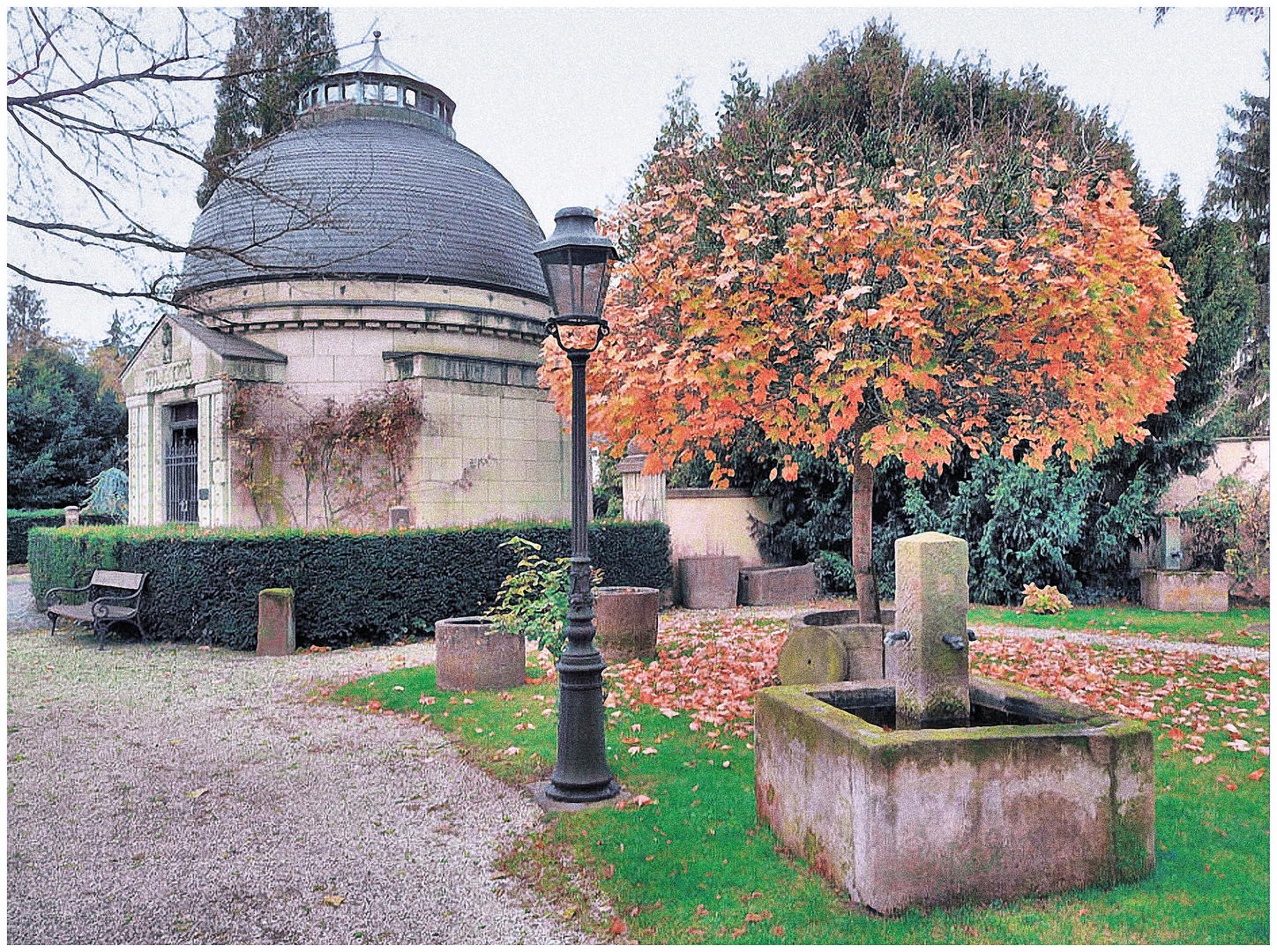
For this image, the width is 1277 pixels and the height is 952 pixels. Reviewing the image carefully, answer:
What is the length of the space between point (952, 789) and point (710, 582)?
10780 mm

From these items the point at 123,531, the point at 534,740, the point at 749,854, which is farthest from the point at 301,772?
the point at 123,531

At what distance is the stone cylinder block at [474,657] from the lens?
8.29 metres

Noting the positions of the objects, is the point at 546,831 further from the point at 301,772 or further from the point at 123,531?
the point at 123,531

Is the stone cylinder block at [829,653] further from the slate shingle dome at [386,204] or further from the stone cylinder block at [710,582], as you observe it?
the slate shingle dome at [386,204]

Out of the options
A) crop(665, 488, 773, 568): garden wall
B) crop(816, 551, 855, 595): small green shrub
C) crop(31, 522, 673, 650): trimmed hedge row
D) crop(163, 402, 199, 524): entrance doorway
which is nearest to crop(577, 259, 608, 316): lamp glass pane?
crop(31, 522, 673, 650): trimmed hedge row

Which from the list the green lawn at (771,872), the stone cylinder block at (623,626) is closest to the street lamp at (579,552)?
the green lawn at (771,872)

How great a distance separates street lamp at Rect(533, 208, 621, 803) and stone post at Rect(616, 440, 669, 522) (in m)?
8.95

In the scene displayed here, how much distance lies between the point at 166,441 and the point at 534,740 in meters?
14.7

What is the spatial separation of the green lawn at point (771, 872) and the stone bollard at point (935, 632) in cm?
88

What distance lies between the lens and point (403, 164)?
65.4ft

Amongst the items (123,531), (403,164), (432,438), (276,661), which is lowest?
(276,661)

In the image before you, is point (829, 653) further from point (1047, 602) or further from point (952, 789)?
point (1047, 602)

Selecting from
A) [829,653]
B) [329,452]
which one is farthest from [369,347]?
[829,653]

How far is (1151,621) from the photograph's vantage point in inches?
469
